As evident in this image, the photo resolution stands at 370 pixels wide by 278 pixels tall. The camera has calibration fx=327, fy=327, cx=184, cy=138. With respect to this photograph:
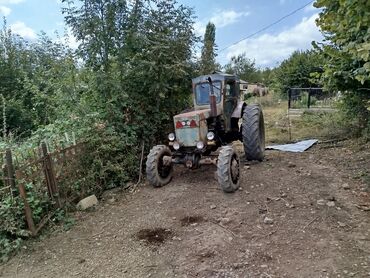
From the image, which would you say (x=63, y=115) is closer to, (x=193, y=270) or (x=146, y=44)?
(x=146, y=44)

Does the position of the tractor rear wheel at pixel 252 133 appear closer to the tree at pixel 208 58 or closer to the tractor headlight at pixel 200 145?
the tractor headlight at pixel 200 145

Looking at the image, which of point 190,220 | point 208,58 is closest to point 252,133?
point 190,220

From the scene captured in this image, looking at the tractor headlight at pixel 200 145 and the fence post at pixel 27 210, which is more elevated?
the tractor headlight at pixel 200 145

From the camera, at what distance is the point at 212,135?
5.38m

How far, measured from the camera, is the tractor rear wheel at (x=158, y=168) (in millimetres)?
5312

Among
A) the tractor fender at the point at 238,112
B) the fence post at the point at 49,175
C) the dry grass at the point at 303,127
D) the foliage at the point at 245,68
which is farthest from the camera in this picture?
the foliage at the point at 245,68

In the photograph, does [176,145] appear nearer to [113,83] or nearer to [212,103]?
[212,103]

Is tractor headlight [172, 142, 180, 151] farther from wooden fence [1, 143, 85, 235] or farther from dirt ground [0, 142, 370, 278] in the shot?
wooden fence [1, 143, 85, 235]

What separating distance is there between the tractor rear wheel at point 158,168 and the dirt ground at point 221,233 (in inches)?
6.1

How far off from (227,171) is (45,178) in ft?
8.43

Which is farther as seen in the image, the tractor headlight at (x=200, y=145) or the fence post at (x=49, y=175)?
the tractor headlight at (x=200, y=145)

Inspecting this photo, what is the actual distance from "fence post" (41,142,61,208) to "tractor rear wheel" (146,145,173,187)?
1427mm

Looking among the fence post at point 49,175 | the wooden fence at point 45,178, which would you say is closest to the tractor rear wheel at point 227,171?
the wooden fence at point 45,178

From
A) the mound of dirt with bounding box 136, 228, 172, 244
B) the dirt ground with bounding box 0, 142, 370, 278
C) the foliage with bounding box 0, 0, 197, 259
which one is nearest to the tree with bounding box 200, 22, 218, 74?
the foliage with bounding box 0, 0, 197, 259
